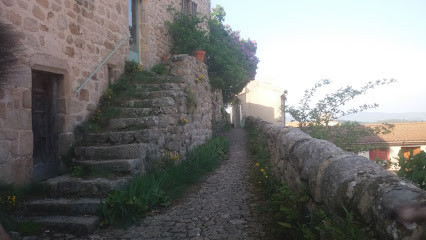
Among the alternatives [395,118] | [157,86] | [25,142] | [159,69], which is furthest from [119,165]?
[395,118]

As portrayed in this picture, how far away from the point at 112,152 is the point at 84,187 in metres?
0.80

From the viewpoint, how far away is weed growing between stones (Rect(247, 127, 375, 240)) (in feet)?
4.74

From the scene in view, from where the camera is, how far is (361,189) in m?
1.49

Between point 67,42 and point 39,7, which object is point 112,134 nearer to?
point 67,42

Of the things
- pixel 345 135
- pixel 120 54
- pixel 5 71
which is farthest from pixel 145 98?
pixel 345 135

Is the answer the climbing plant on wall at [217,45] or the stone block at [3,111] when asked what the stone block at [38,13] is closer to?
the stone block at [3,111]

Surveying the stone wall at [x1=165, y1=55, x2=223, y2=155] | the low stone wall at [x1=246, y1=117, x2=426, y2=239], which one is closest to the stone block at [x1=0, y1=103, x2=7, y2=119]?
the stone wall at [x1=165, y1=55, x2=223, y2=155]

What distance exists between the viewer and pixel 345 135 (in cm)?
883

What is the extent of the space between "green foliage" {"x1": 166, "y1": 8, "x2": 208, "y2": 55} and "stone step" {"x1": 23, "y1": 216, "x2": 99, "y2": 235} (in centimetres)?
697

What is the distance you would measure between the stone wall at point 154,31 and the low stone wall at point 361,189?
6.32m

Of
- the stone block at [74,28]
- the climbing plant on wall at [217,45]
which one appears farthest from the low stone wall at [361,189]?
the climbing plant on wall at [217,45]

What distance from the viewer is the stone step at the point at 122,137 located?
4734mm

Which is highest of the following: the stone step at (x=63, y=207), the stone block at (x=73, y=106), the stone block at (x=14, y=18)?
the stone block at (x=14, y=18)

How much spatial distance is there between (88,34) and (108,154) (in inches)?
89.3
